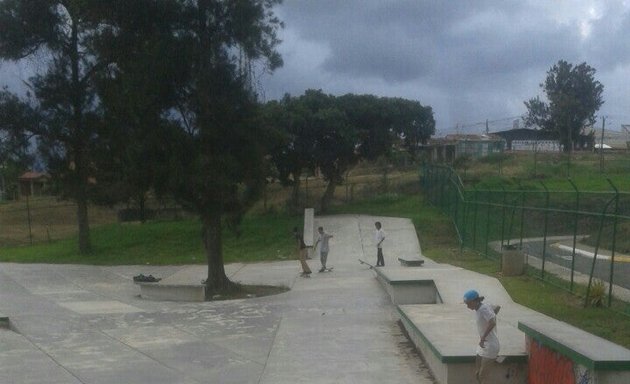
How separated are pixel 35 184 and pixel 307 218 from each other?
52895 millimetres

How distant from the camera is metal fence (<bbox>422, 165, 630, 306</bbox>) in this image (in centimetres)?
1566

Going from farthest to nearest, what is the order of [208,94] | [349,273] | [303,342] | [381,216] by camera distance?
[381,216], [349,273], [208,94], [303,342]

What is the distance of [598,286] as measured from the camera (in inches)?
589

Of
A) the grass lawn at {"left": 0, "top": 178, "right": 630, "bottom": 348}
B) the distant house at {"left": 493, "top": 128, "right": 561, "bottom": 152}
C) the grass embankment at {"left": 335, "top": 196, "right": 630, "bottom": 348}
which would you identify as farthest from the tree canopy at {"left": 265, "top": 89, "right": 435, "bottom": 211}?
the distant house at {"left": 493, "top": 128, "right": 561, "bottom": 152}

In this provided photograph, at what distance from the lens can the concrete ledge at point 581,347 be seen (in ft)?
25.3

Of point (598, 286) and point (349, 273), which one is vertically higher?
point (598, 286)

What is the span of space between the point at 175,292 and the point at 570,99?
176 ft

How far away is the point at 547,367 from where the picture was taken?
9.31 meters

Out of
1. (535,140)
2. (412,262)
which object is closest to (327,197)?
(412,262)

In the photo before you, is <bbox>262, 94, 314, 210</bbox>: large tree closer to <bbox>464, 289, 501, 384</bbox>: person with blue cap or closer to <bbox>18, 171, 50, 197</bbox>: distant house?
<bbox>464, 289, 501, 384</bbox>: person with blue cap

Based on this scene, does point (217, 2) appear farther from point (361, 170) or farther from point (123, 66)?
point (361, 170)

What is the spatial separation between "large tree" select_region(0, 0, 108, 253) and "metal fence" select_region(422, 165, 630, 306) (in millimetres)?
16497

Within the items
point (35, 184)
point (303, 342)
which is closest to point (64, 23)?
point (303, 342)

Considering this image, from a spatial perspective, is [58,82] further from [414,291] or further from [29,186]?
[29,186]
